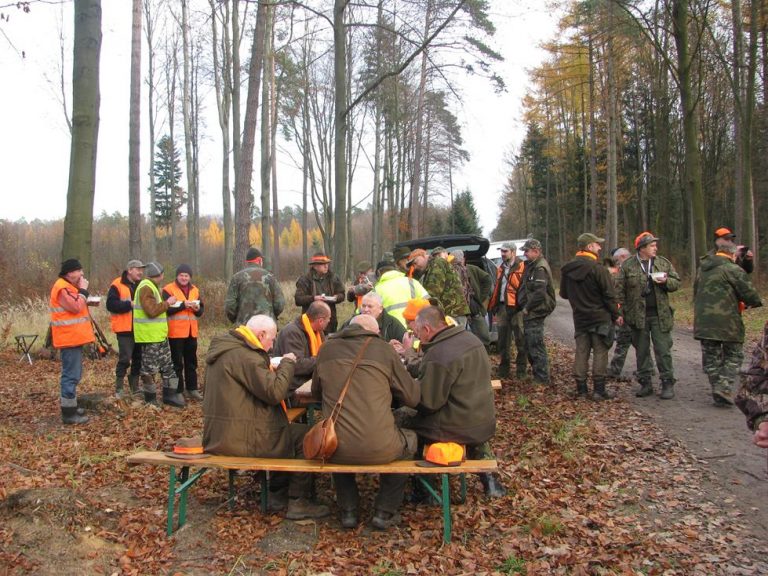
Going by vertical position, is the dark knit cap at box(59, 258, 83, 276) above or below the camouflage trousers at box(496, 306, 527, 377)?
above

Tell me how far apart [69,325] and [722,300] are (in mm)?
7604

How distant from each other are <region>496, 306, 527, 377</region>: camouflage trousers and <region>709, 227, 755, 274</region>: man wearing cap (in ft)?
9.15

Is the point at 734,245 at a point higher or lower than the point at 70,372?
higher

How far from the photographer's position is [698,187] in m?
14.7

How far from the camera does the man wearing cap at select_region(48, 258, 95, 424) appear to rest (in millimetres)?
Result: 7141

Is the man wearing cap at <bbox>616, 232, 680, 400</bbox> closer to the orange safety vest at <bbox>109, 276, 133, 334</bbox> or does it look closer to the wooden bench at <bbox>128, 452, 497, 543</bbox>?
the wooden bench at <bbox>128, 452, 497, 543</bbox>

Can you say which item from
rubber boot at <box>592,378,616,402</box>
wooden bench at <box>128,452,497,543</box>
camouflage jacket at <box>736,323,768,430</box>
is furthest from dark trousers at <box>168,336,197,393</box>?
camouflage jacket at <box>736,323,768,430</box>

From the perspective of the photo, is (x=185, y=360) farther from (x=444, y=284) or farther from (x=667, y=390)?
(x=667, y=390)

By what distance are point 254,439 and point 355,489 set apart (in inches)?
34.2

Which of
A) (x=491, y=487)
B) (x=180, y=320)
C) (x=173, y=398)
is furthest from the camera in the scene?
(x=180, y=320)

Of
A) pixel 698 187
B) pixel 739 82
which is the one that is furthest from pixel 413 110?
pixel 698 187

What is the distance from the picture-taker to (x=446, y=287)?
8.24 meters

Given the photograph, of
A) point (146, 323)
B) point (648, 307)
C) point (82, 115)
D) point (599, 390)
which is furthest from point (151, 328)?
point (648, 307)

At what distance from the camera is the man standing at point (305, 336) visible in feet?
19.0
